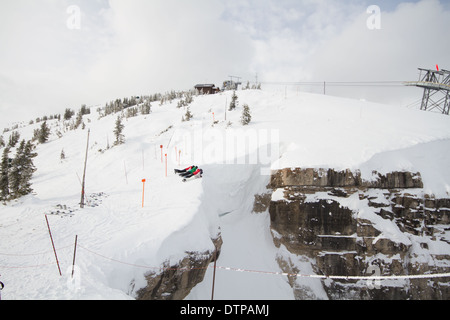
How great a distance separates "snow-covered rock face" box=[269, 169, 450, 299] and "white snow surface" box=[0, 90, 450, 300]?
50.2 inches

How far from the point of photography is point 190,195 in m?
15.6

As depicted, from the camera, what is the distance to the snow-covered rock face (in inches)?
602

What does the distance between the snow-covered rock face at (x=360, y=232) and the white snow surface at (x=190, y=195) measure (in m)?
1.27

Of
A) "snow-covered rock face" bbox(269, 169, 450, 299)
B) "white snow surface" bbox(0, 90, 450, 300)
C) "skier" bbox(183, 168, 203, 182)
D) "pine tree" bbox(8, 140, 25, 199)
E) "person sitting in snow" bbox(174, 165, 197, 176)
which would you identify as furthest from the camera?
"pine tree" bbox(8, 140, 25, 199)

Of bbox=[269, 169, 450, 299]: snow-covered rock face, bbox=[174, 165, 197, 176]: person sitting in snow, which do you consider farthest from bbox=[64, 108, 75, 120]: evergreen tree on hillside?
bbox=[269, 169, 450, 299]: snow-covered rock face

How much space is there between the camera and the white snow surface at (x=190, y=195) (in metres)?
9.01

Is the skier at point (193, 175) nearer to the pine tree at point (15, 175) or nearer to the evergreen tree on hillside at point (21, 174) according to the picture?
the evergreen tree on hillside at point (21, 174)

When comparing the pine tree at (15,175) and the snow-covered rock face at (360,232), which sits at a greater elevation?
the pine tree at (15,175)

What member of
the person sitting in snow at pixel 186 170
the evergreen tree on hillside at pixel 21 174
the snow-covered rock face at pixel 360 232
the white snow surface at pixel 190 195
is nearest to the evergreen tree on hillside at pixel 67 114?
the white snow surface at pixel 190 195

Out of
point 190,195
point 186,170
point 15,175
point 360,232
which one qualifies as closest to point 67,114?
point 15,175

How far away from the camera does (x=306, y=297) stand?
50.4 feet

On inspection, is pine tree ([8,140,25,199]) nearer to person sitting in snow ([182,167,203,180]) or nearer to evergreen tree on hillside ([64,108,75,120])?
person sitting in snow ([182,167,203,180])
